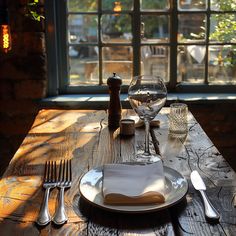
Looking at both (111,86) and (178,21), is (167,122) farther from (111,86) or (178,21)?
(178,21)

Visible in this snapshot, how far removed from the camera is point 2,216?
1062 millimetres

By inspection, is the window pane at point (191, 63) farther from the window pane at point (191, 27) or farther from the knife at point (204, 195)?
the knife at point (204, 195)

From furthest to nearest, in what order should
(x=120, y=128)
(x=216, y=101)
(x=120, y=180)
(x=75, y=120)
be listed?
(x=216, y=101) < (x=75, y=120) < (x=120, y=128) < (x=120, y=180)

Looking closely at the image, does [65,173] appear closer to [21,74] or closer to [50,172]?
[50,172]

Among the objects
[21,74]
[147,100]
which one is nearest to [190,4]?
[21,74]

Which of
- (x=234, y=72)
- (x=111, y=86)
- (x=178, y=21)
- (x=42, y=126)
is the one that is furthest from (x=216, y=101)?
(x=42, y=126)

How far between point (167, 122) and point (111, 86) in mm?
302

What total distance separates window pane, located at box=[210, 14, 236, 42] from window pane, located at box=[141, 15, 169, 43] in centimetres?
30

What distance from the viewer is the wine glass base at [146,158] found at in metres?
1.45

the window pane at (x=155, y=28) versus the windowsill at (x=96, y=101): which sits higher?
the window pane at (x=155, y=28)

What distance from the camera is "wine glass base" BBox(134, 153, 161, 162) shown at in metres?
1.45

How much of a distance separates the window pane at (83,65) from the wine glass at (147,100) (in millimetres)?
1369

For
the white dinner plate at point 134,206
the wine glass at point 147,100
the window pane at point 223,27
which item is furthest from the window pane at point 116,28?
the white dinner plate at point 134,206

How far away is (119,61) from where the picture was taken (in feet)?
9.43
